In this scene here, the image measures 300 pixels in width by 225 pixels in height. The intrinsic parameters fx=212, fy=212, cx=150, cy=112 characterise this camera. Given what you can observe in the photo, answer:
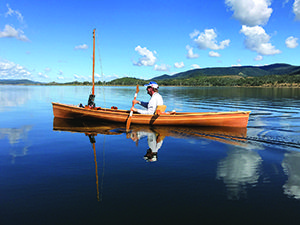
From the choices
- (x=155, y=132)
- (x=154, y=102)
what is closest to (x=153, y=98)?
(x=154, y=102)

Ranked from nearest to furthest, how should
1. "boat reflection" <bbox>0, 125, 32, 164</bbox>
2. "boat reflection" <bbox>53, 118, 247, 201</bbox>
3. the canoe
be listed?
1. "boat reflection" <bbox>0, 125, 32, 164</bbox>
2. "boat reflection" <bbox>53, 118, 247, 201</bbox>
3. the canoe

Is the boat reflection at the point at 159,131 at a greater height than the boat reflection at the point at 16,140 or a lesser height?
greater

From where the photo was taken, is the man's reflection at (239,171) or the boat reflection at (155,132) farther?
the boat reflection at (155,132)

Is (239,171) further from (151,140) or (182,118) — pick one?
(182,118)

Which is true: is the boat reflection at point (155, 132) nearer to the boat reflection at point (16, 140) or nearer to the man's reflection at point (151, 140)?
the man's reflection at point (151, 140)

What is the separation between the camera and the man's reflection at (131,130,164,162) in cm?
880

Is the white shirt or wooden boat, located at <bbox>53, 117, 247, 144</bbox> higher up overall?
the white shirt

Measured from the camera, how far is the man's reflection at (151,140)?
880cm

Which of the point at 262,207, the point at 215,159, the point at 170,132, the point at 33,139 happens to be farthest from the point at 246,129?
the point at 33,139

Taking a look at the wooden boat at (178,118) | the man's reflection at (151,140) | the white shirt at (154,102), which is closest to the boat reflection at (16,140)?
the wooden boat at (178,118)

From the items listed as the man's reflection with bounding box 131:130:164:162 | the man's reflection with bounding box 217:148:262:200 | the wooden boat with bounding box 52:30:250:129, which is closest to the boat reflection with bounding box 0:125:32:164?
the wooden boat with bounding box 52:30:250:129

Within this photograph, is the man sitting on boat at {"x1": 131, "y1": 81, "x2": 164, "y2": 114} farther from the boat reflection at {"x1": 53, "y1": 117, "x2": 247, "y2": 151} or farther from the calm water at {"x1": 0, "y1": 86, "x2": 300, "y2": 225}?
the calm water at {"x1": 0, "y1": 86, "x2": 300, "y2": 225}

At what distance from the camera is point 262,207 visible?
16.4 feet

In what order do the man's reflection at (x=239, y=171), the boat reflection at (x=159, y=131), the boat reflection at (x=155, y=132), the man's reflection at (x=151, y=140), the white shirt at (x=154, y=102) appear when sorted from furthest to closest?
1. the white shirt at (x=154, y=102)
2. the boat reflection at (x=159, y=131)
3. the boat reflection at (x=155, y=132)
4. the man's reflection at (x=151, y=140)
5. the man's reflection at (x=239, y=171)
